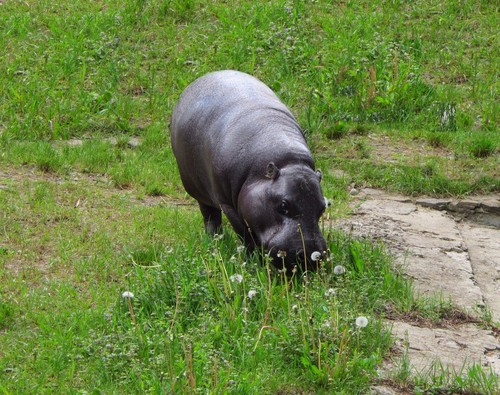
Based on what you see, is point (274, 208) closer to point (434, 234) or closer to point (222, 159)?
point (222, 159)

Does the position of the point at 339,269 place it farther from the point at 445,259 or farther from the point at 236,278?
the point at 445,259

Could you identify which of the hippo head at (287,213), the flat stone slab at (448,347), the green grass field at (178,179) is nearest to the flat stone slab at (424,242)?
the green grass field at (178,179)

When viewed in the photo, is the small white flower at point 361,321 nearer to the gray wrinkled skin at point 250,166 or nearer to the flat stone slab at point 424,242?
the gray wrinkled skin at point 250,166

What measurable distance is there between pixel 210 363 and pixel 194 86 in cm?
292

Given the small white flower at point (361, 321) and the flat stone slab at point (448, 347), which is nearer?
the small white flower at point (361, 321)

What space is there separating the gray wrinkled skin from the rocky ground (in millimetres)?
744

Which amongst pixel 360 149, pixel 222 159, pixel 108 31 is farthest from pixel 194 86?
pixel 108 31

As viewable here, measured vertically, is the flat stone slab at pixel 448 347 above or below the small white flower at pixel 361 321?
below

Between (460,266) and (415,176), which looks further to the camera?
(415,176)

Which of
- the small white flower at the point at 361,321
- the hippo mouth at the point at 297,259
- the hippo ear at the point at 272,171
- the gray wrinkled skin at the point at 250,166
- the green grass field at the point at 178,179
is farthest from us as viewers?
the hippo ear at the point at 272,171

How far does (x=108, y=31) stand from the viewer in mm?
11734

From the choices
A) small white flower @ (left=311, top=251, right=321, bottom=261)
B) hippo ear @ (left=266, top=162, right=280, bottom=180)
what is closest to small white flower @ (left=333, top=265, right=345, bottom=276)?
small white flower @ (left=311, top=251, right=321, bottom=261)

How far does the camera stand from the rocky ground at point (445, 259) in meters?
5.40

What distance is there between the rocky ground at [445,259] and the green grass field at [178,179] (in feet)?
0.59
